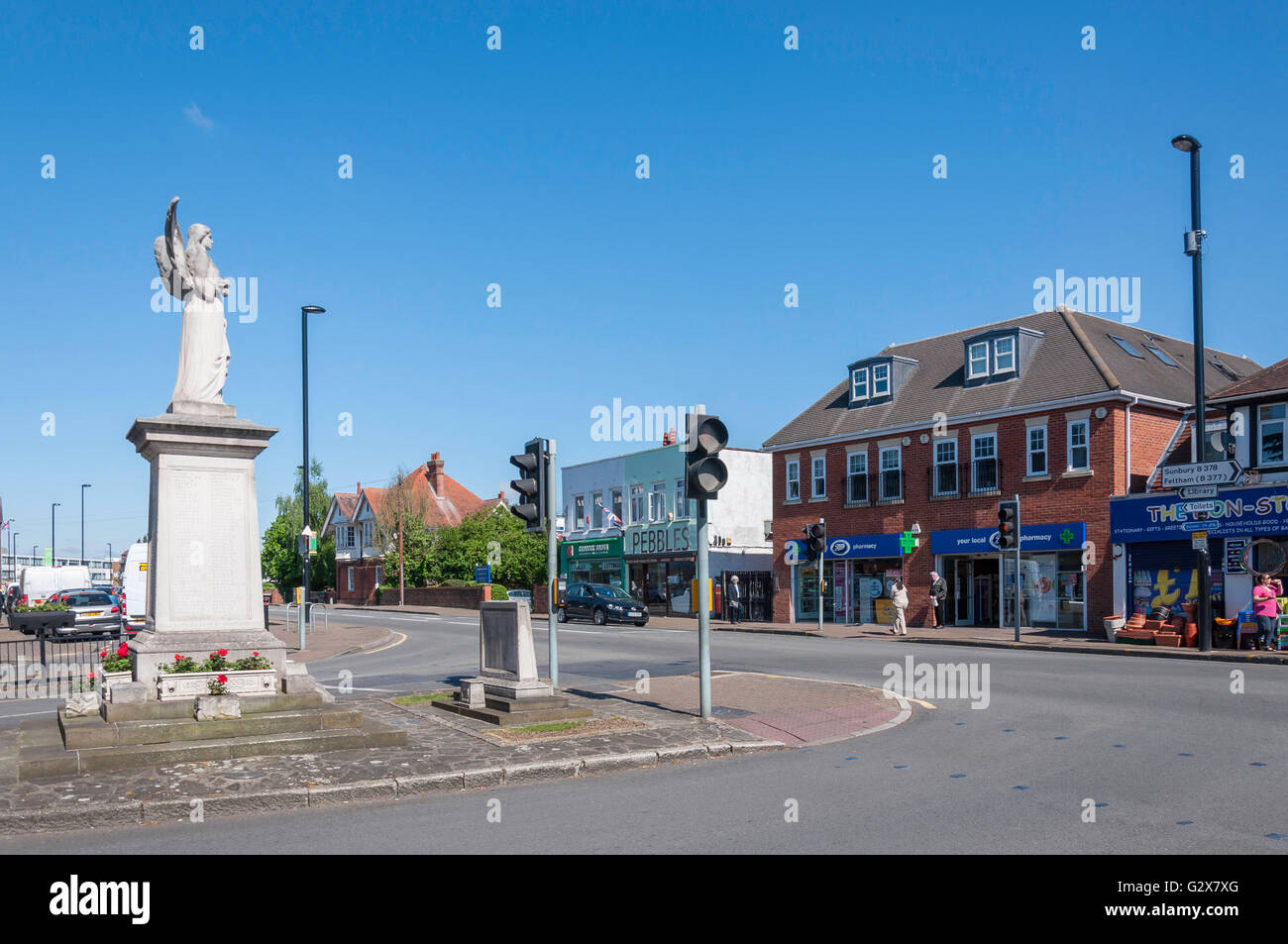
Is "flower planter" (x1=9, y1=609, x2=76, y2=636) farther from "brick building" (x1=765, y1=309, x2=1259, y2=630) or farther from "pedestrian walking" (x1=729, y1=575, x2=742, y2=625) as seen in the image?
"brick building" (x1=765, y1=309, x2=1259, y2=630)

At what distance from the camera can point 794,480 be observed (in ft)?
132

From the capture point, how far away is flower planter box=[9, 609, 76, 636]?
3309cm

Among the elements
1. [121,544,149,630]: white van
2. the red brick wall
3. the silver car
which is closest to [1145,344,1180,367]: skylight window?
the red brick wall

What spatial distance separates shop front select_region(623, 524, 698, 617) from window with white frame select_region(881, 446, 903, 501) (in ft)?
34.6

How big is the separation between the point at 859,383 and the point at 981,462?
735cm

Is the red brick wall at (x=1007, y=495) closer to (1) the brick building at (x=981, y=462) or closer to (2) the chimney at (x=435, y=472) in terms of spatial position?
(1) the brick building at (x=981, y=462)

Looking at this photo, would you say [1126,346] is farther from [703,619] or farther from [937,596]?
[703,619]

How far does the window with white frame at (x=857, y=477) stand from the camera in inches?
1457

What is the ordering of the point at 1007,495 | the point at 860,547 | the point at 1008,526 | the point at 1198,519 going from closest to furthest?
the point at 1198,519
the point at 1008,526
the point at 1007,495
the point at 860,547

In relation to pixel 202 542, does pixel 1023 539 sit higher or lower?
lower

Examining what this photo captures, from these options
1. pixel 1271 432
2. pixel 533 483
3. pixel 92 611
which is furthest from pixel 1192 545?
pixel 92 611

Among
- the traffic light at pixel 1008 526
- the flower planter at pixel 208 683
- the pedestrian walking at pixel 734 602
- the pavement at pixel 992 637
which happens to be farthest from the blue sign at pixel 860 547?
the flower planter at pixel 208 683

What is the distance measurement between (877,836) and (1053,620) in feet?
85.9

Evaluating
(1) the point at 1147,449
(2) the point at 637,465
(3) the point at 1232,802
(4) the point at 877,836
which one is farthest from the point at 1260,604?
(2) the point at 637,465
